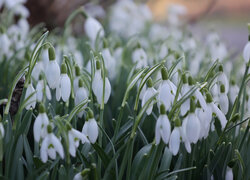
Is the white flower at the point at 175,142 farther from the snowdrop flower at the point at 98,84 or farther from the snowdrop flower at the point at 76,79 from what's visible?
the snowdrop flower at the point at 76,79

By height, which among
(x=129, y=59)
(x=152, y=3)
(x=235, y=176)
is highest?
(x=152, y=3)

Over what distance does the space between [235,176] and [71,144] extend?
67 centimetres

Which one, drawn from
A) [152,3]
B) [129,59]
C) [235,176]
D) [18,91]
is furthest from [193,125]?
[152,3]

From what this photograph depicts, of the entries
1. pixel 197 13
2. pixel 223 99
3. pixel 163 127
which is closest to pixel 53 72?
pixel 163 127

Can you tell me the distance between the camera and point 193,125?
1.12m

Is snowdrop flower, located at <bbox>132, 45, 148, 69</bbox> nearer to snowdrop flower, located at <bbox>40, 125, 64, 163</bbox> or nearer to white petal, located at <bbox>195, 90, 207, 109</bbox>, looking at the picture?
white petal, located at <bbox>195, 90, 207, 109</bbox>

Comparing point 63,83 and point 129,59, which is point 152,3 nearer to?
point 129,59

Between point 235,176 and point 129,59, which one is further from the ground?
point 129,59

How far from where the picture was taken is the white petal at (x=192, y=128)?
3.67 ft

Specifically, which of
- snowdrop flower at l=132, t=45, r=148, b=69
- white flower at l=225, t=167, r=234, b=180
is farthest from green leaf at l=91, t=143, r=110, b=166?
snowdrop flower at l=132, t=45, r=148, b=69

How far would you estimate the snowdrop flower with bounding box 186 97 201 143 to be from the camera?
1118mm

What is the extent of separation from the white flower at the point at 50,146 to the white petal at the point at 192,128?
36cm

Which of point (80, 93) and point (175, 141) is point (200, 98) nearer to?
point (175, 141)

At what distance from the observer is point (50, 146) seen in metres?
1.06
